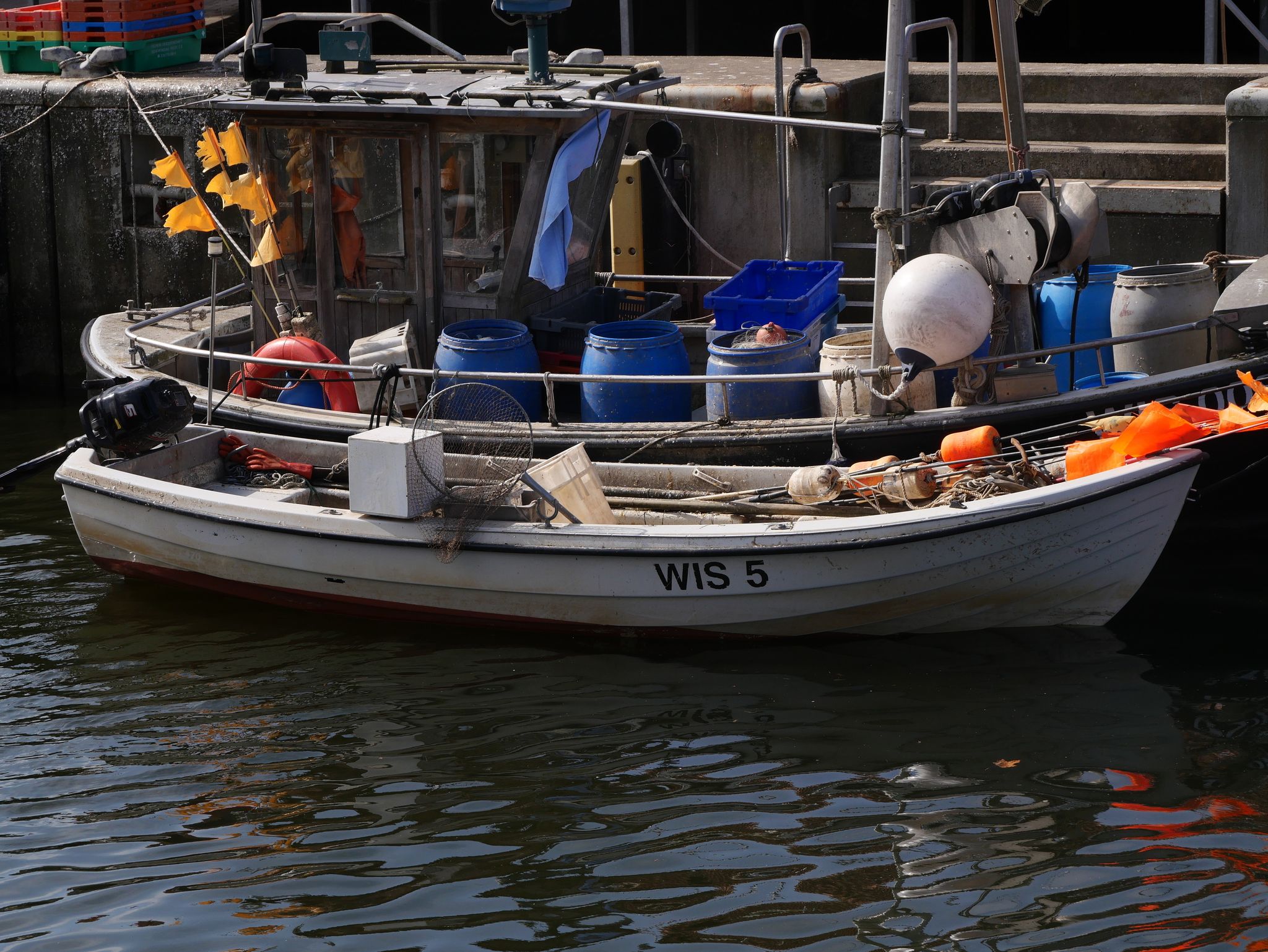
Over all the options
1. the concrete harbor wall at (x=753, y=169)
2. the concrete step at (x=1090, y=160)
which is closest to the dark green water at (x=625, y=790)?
the concrete harbor wall at (x=753, y=169)

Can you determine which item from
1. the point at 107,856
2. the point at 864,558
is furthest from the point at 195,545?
the point at 864,558

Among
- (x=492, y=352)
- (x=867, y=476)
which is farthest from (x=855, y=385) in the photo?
(x=492, y=352)

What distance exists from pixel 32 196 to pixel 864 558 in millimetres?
8708

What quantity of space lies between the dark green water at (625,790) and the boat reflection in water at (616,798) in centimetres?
1

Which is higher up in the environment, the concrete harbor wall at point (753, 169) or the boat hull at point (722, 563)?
the concrete harbor wall at point (753, 169)

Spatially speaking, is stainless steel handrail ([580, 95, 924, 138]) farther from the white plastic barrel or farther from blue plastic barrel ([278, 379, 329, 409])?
blue plastic barrel ([278, 379, 329, 409])

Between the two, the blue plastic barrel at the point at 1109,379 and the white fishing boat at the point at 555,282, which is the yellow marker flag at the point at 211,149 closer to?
the white fishing boat at the point at 555,282

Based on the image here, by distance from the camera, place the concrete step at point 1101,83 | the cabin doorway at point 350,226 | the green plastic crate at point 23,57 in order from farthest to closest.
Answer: the green plastic crate at point 23,57, the concrete step at point 1101,83, the cabin doorway at point 350,226

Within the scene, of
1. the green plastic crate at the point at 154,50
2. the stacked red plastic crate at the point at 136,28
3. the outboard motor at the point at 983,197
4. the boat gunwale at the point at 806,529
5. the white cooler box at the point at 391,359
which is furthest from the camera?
the green plastic crate at the point at 154,50

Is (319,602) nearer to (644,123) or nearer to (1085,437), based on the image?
(1085,437)

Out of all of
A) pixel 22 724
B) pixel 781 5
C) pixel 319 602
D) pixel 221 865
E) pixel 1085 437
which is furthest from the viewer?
pixel 781 5

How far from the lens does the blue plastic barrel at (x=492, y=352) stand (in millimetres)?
7727

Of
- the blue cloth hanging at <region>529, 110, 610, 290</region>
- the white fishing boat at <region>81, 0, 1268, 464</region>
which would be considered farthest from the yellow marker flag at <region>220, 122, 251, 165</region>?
the blue cloth hanging at <region>529, 110, 610, 290</region>

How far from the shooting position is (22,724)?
662cm
